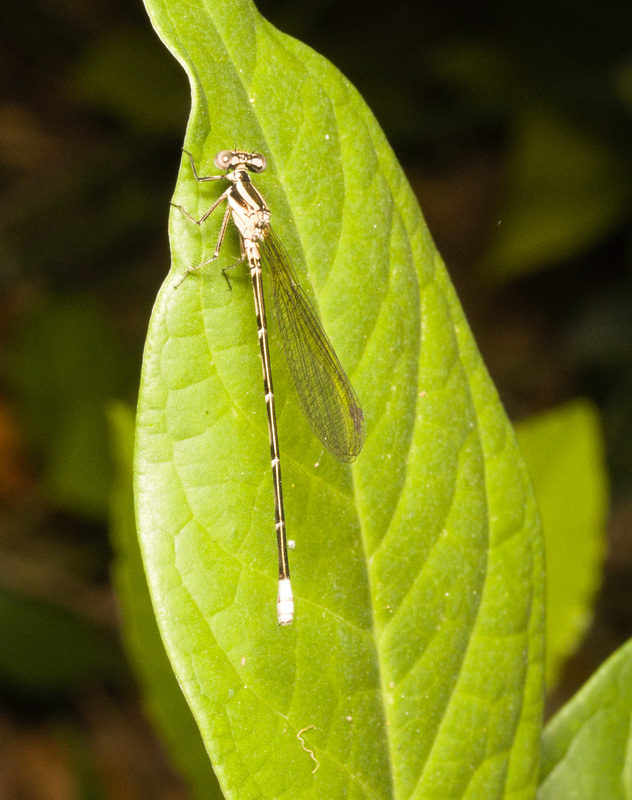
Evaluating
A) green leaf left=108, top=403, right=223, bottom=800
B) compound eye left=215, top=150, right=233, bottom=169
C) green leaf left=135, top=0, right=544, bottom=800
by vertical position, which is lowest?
green leaf left=108, top=403, right=223, bottom=800

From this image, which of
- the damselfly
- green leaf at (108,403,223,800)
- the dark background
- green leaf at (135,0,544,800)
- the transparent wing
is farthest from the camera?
the dark background

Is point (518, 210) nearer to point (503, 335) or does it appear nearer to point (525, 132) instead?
point (525, 132)

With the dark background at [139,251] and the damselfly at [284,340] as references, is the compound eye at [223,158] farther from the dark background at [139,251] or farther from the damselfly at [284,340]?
the dark background at [139,251]

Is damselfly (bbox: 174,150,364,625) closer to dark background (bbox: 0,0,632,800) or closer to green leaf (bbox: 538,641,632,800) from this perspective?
green leaf (bbox: 538,641,632,800)

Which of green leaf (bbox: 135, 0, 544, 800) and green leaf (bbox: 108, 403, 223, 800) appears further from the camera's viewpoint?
green leaf (bbox: 108, 403, 223, 800)

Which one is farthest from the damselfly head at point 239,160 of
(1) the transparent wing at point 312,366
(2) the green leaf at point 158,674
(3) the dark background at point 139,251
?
(3) the dark background at point 139,251

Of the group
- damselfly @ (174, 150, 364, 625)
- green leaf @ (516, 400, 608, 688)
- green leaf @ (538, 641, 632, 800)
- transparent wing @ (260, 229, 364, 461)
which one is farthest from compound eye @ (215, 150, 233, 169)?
green leaf @ (516, 400, 608, 688)

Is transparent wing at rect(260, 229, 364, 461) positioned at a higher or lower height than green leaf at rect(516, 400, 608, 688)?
higher
